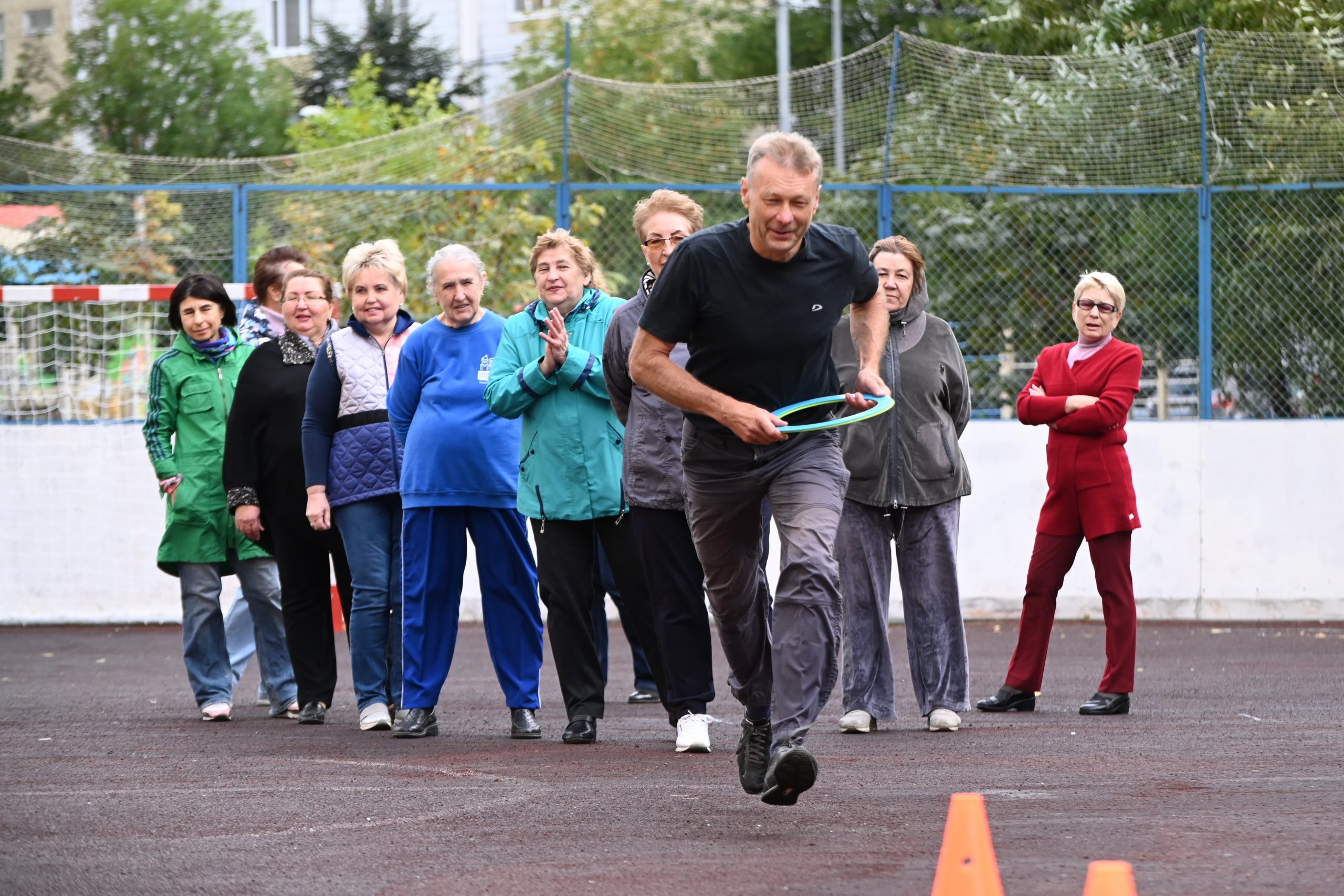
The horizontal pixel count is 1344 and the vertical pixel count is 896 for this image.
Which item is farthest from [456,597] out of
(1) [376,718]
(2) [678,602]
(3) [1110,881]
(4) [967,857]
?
(3) [1110,881]

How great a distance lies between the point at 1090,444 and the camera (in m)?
8.73

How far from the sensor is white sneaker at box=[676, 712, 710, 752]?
282 inches

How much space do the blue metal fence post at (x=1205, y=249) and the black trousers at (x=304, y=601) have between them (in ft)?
23.9

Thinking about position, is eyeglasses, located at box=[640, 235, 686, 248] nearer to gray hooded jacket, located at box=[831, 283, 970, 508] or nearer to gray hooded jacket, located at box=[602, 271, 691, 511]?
gray hooded jacket, located at box=[602, 271, 691, 511]

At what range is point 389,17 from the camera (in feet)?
144

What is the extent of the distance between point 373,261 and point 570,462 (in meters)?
1.44

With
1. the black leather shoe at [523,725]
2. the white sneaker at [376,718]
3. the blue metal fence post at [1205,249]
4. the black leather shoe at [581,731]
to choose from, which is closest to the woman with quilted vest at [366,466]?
the white sneaker at [376,718]

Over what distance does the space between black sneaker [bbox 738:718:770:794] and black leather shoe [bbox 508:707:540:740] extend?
1.90 meters

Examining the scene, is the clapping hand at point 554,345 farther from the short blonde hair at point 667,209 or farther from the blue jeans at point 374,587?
the blue jeans at point 374,587

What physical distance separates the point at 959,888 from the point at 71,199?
1081 cm

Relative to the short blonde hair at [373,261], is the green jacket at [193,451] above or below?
below

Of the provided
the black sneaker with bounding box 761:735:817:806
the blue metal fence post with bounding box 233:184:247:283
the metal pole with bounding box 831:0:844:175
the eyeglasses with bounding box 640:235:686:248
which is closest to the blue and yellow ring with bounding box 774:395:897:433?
the black sneaker with bounding box 761:735:817:806

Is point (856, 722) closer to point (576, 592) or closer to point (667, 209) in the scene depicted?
point (576, 592)

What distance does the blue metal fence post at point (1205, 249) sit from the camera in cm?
1338
